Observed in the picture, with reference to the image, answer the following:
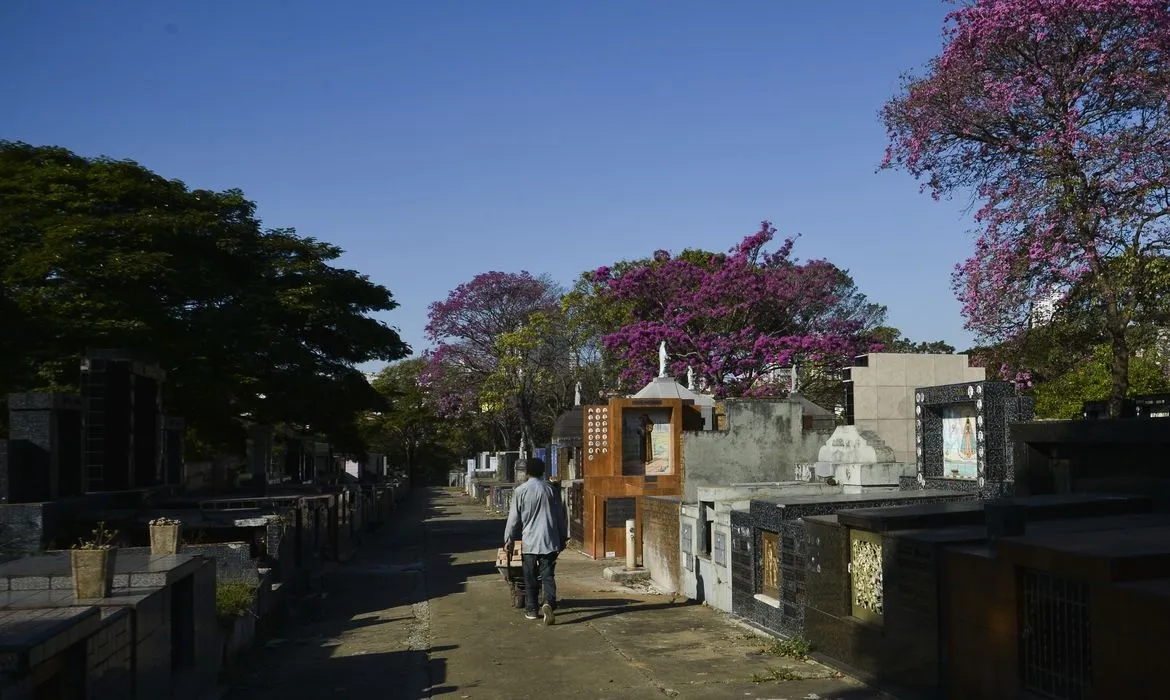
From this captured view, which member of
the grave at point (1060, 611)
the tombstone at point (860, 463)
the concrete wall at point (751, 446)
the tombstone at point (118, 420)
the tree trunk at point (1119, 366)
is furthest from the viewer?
the concrete wall at point (751, 446)

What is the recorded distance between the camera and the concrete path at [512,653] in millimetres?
8375

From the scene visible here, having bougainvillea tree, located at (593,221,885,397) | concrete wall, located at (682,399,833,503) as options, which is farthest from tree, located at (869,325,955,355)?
concrete wall, located at (682,399,833,503)

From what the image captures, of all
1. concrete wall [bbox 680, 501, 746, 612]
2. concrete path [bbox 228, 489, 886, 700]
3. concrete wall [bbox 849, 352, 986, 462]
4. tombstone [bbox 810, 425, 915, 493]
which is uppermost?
concrete wall [bbox 849, 352, 986, 462]

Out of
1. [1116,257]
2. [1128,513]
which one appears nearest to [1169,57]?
[1116,257]

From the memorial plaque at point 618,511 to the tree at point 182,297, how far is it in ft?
24.2

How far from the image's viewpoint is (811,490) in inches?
536

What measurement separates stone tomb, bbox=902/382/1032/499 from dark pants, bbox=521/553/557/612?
4.58 metres

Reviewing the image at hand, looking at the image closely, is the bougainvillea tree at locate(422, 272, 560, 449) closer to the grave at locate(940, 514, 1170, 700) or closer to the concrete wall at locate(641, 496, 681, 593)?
the concrete wall at locate(641, 496, 681, 593)

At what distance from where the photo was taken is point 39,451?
500 inches

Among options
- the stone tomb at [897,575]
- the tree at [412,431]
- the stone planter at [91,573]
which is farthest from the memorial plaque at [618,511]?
the tree at [412,431]

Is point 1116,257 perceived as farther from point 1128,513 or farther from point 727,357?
point 727,357

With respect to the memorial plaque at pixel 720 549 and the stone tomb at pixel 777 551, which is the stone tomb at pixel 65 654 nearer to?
the stone tomb at pixel 777 551

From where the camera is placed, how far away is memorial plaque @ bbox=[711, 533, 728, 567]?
1201cm

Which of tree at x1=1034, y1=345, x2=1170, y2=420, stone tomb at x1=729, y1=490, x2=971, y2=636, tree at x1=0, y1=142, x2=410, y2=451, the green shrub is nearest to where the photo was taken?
the green shrub
